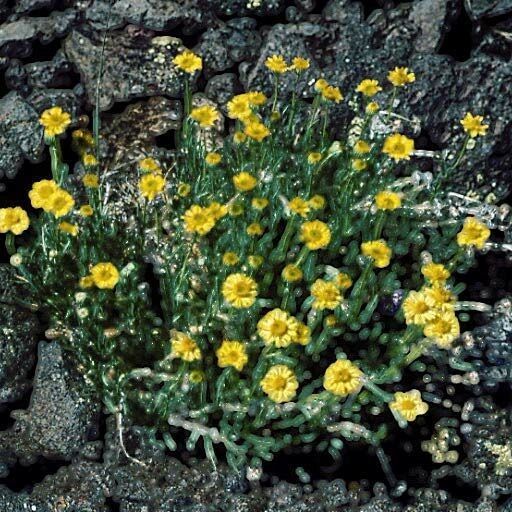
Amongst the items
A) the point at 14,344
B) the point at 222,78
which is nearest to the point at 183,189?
the point at 14,344

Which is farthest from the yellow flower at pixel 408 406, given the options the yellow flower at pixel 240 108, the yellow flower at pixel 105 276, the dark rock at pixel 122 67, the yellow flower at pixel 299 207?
the dark rock at pixel 122 67

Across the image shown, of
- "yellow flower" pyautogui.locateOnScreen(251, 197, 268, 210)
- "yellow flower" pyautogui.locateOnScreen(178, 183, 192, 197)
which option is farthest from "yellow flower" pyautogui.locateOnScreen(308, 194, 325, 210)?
"yellow flower" pyautogui.locateOnScreen(178, 183, 192, 197)

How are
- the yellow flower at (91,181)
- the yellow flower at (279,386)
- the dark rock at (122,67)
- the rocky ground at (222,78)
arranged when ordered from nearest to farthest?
1. the yellow flower at (279,386)
2. the yellow flower at (91,181)
3. the rocky ground at (222,78)
4. the dark rock at (122,67)

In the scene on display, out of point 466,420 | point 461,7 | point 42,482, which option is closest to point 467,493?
point 466,420

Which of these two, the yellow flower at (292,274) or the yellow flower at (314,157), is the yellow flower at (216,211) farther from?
the yellow flower at (314,157)

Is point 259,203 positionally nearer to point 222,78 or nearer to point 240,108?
point 240,108

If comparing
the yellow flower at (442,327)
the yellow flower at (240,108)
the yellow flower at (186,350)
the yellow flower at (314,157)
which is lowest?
the yellow flower at (186,350)
